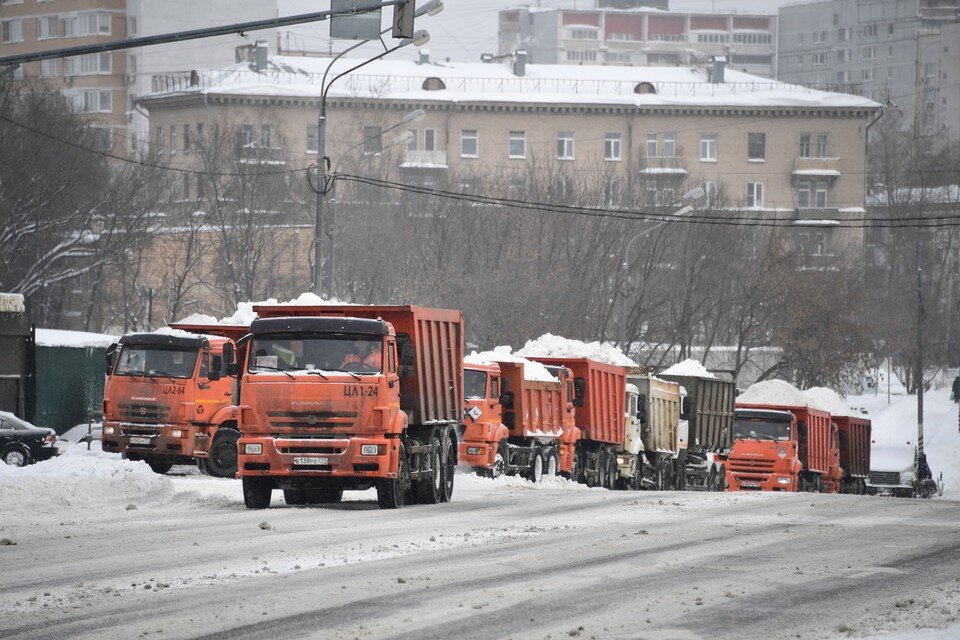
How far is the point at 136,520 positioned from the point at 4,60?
7.45 m

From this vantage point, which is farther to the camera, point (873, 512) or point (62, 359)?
point (62, 359)

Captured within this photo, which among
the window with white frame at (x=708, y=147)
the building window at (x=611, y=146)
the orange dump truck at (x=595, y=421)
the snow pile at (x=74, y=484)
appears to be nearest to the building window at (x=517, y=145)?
the building window at (x=611, y=146)

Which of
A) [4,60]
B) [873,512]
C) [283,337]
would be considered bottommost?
[873,512]

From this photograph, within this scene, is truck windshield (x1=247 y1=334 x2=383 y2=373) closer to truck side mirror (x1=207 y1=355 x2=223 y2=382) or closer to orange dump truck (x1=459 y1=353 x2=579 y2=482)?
truck side mirror (x1=207 y1=355 x2=223 y2=382)

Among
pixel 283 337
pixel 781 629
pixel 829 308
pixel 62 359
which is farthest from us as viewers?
pixel 829 308

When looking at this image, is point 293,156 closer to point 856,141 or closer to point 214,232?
point 214,232

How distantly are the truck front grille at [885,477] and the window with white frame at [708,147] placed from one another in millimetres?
Result: 53890

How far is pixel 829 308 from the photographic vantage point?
256 ft

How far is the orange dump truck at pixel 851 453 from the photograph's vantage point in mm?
56562

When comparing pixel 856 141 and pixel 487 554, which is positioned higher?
pixel 856 141

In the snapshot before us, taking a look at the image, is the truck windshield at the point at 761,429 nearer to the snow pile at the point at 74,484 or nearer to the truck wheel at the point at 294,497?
the truck wheel at the point at 294,497

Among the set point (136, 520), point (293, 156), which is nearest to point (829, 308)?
point (293, 156)

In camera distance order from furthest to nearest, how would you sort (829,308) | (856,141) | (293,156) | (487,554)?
(856,141) < (293,156) < (829,308) < (487,554)

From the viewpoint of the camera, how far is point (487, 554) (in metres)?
16.6
